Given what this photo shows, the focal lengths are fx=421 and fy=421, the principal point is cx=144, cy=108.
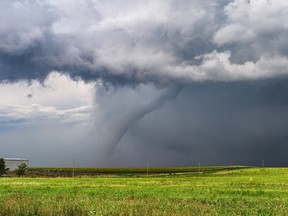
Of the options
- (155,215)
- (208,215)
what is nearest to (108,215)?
(155,215)

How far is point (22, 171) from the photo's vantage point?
402 feet

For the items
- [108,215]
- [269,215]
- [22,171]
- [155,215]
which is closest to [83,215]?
[108,215]

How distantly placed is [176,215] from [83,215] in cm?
460

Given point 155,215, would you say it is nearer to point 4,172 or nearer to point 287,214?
point 287,214

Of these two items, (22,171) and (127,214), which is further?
(22,171)

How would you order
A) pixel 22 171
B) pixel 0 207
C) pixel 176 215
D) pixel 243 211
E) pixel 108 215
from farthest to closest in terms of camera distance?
pixel 22 171 < pixel 243 211 < pixel 0 207 < pixel 108 215 < pixel 176 215

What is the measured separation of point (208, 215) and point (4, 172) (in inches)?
4473

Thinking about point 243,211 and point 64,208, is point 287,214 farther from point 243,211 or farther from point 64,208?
point 64,208

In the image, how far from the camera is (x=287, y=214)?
2144 centimetres

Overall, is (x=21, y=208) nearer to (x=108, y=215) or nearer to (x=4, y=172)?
(x=108, y=215)

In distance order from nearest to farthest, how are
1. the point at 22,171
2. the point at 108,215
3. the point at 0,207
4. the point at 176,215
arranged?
the point at 176,215 < the point at 108,215 < the point at 0,207 < the point at 22,171

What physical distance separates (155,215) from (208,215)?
8.21 ft

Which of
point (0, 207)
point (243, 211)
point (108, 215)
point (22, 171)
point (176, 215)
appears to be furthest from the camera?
point (22, 171)

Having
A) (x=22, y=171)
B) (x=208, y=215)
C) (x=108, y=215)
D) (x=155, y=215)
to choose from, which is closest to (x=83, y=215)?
(x=108, y=215)
